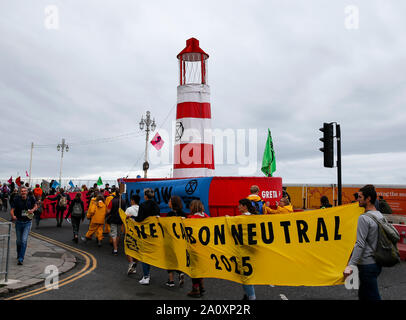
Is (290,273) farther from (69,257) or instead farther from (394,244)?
(69,257)

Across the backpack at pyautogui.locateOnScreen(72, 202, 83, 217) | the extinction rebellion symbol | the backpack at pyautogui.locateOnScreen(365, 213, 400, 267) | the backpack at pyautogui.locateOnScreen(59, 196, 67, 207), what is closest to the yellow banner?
the backpack at pyautogui.locateOnScreen(365, 213, 400, 267)

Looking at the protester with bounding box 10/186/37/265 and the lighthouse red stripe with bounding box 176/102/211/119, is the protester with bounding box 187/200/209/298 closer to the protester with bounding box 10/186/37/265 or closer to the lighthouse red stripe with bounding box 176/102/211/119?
the protester with bounding box 10/186/37/265

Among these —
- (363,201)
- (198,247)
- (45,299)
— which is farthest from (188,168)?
(363,201)

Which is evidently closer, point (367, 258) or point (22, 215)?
point (367, 258)

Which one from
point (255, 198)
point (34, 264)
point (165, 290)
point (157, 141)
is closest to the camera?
point (165, 290)

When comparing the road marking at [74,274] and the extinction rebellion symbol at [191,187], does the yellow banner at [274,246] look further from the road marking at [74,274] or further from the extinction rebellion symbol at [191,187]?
the extinction rebellion symbol at [191,187]

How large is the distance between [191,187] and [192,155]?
9.98 feet

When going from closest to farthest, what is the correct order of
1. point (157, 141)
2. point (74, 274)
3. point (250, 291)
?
point (250, 291), point (74, 274), point (157, 141)

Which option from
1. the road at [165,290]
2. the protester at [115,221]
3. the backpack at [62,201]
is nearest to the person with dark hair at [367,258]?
the road at [165,290]

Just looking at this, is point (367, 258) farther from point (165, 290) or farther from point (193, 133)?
point (193, 133)

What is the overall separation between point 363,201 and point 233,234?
2.29 metres

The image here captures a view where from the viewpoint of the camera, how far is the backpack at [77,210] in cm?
1209

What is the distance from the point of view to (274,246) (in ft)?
17.8

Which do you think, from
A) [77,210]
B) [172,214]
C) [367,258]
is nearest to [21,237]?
[77,210]
